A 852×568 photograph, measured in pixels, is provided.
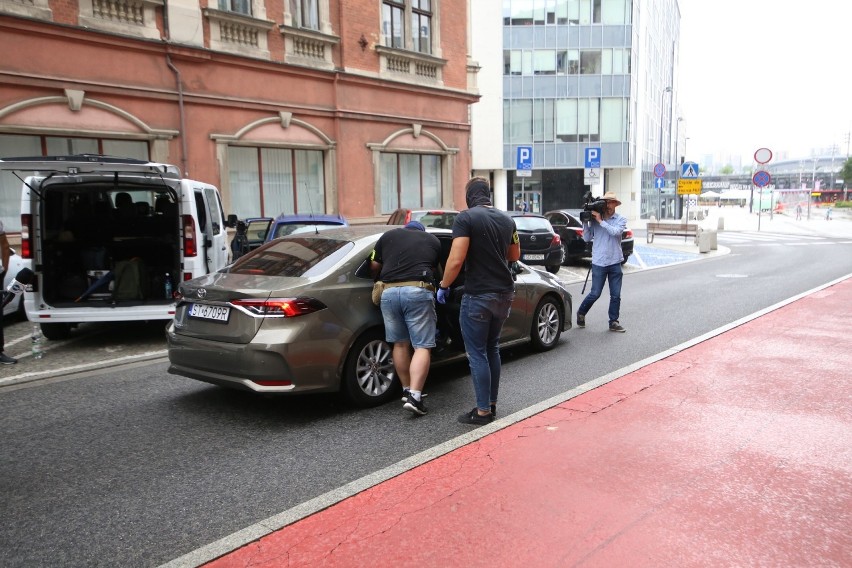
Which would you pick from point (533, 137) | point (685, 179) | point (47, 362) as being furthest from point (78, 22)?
point (533, 137)

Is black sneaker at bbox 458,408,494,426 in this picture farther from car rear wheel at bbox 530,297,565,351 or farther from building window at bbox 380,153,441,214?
building window at bbox 380,153,441,214

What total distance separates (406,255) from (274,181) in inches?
459

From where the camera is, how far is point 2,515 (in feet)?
11.9

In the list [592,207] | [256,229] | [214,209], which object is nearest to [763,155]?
[592,207]

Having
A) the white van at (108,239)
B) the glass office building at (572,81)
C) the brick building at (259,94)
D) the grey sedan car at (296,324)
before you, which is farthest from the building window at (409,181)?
the glass office building at (572,81)

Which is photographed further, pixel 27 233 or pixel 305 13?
pixel 305 13

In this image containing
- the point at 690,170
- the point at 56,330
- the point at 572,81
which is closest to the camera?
the point at 56,330

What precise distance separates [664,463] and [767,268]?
51.3ft

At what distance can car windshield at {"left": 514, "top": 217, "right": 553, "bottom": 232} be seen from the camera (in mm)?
15375

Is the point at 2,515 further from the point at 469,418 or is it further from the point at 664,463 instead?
the point at 664,463

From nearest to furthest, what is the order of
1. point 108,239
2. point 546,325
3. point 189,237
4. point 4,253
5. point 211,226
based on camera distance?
point 4,253, point 546,325, point 189,237, point 108,239, point 211,226

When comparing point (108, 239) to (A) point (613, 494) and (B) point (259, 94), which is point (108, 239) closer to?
(B) point (259, 94)

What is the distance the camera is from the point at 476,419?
5062 mm

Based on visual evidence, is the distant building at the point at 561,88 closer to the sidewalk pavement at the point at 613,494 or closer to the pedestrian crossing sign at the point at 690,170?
the pedestrian crossing sign at the point at 690,170
